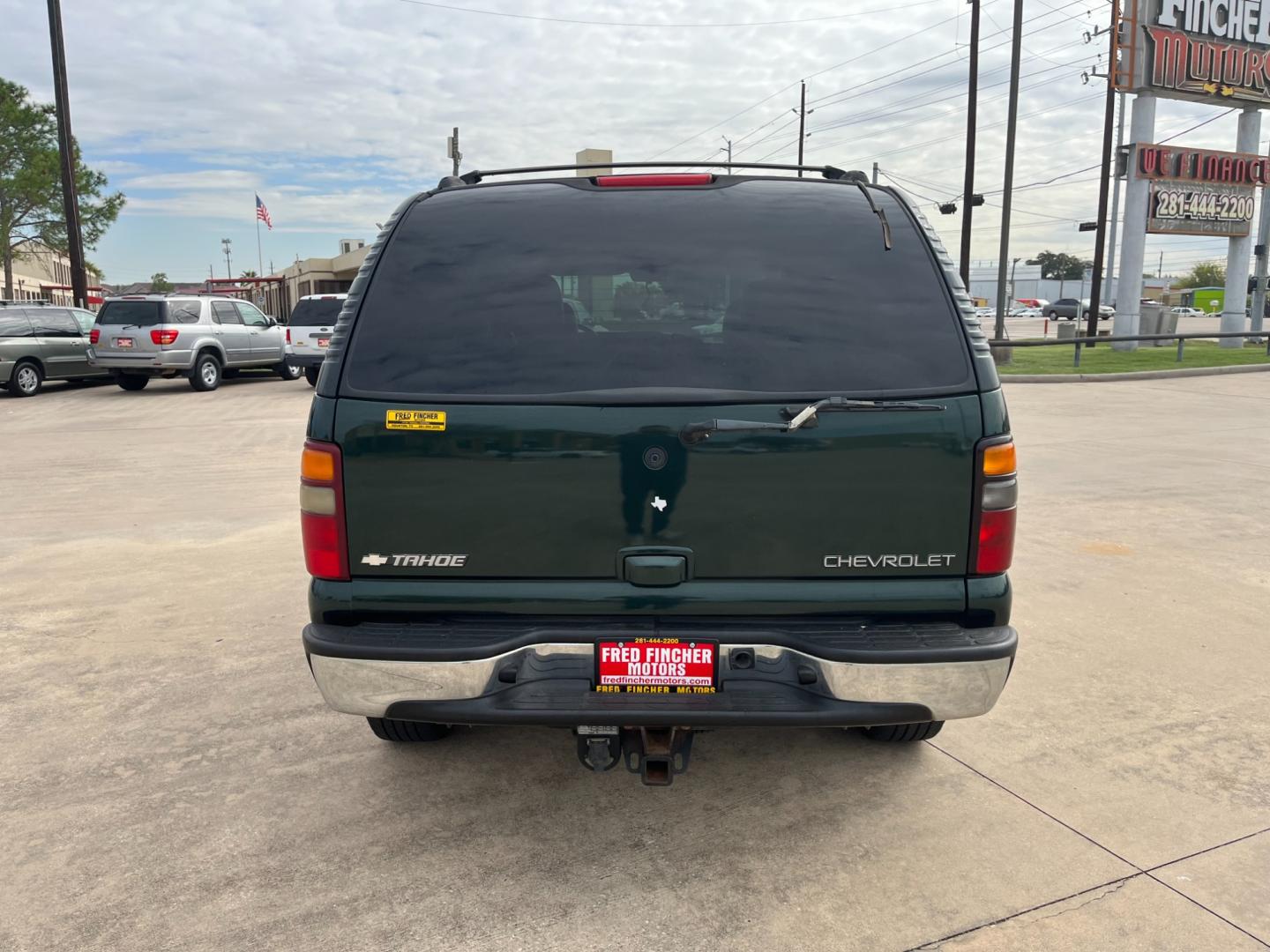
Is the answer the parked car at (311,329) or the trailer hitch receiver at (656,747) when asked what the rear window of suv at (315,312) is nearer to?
the parked car at (311,329)

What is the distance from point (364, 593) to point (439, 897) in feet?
2.92

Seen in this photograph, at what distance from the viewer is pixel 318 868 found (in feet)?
9.46

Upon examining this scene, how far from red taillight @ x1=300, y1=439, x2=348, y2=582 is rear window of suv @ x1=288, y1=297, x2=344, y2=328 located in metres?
17.4

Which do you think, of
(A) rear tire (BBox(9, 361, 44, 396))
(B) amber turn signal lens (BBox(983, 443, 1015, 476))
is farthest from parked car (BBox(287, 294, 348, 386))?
(B) amber turn signal lens (BBox(983, 443, 1015, 476))

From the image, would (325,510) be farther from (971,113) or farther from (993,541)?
(971,113)

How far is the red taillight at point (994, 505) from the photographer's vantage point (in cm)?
269

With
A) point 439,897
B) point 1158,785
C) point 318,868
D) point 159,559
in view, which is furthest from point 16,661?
point 1158,785

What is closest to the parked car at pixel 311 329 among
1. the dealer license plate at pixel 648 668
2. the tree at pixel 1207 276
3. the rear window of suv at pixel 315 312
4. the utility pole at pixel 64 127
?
the rear window of suv at pixel 315 312

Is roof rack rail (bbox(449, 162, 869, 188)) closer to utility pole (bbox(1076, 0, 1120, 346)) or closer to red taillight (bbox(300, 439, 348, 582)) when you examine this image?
red taillight (bbox(300, 439, 348, 582))

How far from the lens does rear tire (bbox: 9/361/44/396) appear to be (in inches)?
671

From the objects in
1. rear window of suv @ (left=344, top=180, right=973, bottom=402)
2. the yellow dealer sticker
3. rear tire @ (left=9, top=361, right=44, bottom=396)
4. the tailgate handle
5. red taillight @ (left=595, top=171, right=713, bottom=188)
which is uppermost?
red taillight @ (left=595, top=171, right=713, bottom=188)

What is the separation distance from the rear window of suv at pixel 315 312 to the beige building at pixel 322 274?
3394cm

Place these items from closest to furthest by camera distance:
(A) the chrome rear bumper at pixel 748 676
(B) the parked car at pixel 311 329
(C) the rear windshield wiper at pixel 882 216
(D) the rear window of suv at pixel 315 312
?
(A) the chrome rear bumper at pixel 748 676 → (C) the rear windshield wiper at pixel 882 216 → (B) the parked car at pixel 311 329 → (D) the rear window of suv at pixel 315 312

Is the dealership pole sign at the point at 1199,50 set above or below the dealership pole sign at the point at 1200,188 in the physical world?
above
